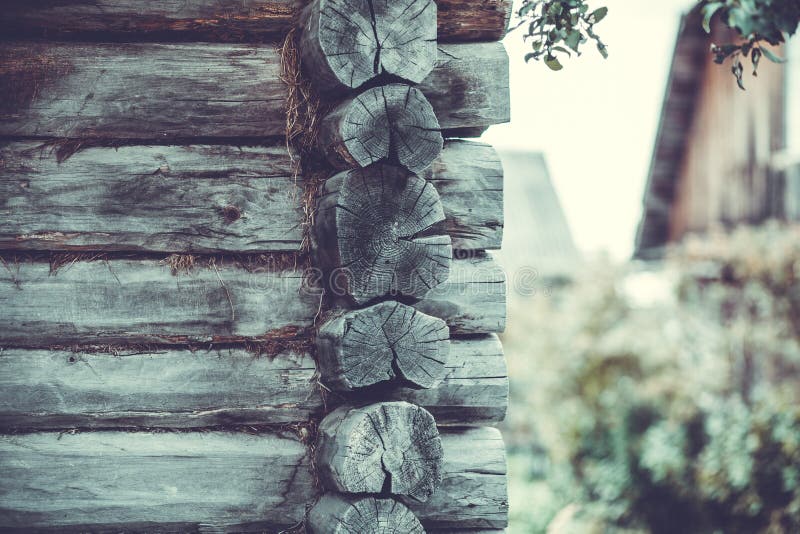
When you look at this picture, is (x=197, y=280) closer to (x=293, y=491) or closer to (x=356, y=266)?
(x=356, y=266)

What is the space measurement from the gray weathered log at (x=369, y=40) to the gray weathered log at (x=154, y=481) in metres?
1.18

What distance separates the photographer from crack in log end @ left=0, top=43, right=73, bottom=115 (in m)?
2.45

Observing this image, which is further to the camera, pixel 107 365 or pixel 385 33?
pixel 107 365

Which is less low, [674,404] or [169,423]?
[169,423]

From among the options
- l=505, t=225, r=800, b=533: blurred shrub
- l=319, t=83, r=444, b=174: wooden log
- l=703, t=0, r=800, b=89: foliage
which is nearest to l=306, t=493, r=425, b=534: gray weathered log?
l=319, t=83, r=444, b=174: wooden log

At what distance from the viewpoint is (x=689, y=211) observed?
10.5 meters

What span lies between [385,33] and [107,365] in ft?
4.41

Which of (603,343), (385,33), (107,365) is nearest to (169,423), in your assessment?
(107,365)

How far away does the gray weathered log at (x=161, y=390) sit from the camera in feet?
8.05

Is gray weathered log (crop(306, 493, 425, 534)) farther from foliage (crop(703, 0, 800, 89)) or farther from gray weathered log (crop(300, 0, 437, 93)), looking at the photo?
foliage (crop(703, 0, 800, 89))

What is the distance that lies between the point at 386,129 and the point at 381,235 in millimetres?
310

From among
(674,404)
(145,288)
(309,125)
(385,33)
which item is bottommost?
(674,404)

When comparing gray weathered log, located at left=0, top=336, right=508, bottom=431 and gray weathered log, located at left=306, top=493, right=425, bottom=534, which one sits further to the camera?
gray weathered log, located at left=0, top=336, right=508, bottom=431

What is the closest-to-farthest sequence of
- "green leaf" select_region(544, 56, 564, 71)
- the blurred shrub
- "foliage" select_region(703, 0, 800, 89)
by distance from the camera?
"foliage" select_region(703, 0, 800, 89) → "green leaf" select_region(544, 56, 564, 71) → the blurred shrub
